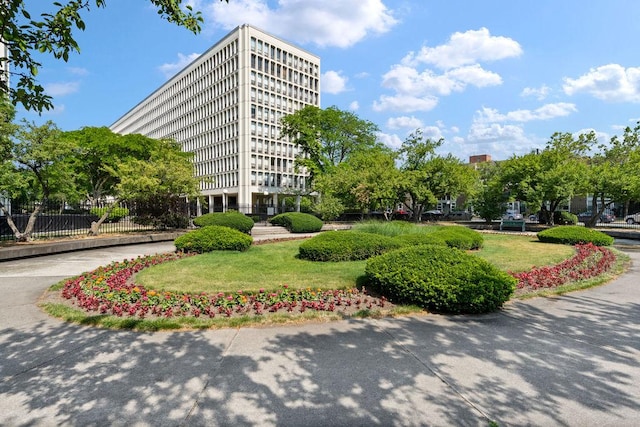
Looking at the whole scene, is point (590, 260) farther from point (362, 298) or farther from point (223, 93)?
point (223, 93)

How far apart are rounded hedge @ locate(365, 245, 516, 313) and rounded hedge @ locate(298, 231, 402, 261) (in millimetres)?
3758

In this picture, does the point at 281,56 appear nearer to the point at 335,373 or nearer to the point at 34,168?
the point at 34,168

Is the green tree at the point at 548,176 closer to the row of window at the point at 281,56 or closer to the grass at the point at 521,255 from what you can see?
the grass at the point at 521,255

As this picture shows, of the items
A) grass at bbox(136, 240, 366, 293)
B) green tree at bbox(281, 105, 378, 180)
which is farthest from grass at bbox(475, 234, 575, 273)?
green tree at bbox(281, 105, 378, 180)

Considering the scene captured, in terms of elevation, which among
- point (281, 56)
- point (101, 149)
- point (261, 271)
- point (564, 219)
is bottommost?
point (261, 271)

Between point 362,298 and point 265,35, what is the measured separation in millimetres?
66253

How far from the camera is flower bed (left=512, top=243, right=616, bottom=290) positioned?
7.59m

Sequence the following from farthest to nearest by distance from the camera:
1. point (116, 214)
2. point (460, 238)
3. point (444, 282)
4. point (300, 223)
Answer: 1. point (116, 214)
2. point (300, 223)
3. point (460, 238)
4. point (444, 282)

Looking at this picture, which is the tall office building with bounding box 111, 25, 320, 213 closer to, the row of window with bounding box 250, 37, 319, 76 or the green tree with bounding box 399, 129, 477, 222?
the row of window with bounding box 250, 37, 319, 76

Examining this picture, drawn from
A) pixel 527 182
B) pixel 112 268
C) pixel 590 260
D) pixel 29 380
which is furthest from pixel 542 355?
pixel 527 182

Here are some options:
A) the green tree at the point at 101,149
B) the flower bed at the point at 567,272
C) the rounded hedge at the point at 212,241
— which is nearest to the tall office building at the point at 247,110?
the green tree at the point at 101,149

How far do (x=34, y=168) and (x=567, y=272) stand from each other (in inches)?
780

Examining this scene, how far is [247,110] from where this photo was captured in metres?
60.5

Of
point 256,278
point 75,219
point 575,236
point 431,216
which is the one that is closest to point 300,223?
point 75,219
